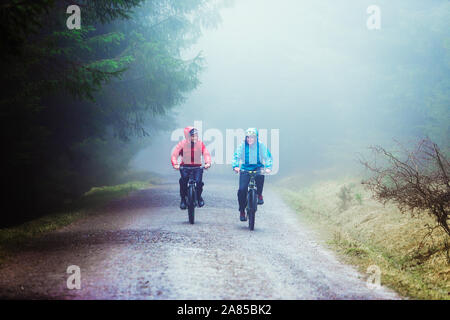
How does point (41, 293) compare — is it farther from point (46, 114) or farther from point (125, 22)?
point (125, 22)

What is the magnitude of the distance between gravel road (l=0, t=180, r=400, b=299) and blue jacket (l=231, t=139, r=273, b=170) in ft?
5.10

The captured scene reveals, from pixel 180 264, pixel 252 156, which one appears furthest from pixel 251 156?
pixel 180 264

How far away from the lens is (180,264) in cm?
650

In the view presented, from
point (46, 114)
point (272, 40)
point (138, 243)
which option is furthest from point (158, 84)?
point (272, 40)

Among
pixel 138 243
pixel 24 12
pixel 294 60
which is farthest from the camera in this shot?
pixel 294 60

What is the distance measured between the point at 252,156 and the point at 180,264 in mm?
4309

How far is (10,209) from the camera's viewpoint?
13.3 m

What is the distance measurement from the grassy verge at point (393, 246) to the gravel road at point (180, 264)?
404 millimetres

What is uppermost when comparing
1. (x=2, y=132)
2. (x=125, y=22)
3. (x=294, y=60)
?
(x=294, y=60)

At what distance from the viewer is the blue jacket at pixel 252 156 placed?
10.3m

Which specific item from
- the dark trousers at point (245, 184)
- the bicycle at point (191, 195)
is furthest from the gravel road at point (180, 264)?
the dark trousers at point (245, 184)

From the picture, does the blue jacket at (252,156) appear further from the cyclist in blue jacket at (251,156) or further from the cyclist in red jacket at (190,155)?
the cyclist in red jacket at (190,155)

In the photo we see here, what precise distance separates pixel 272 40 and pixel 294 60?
635 centimetres

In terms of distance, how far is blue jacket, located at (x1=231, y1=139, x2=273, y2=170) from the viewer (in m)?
10.3
